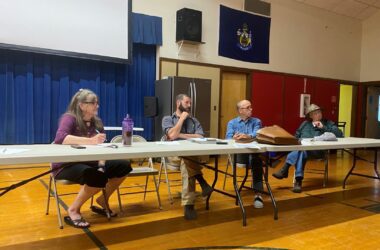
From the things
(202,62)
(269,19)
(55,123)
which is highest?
(269,19)

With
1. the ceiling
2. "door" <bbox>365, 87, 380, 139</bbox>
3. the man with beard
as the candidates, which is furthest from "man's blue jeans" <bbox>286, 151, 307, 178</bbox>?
"door" <bbox>365, 87, 380, 139</bbox>

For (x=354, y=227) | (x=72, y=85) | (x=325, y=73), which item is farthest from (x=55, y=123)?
(x=325, y=73)

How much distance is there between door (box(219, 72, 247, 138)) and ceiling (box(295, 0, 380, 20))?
2.45 metres

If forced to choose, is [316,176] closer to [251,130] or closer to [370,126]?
[251,130]

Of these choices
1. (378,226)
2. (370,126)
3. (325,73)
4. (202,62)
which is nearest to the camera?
(378,226)

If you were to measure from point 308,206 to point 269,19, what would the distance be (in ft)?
16.7

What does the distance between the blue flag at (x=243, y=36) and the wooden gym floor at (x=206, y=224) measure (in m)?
3.83

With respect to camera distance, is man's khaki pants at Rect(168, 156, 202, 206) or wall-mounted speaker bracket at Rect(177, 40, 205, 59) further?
wall-mounted speaker bracket at Rect(177, 40, 205, 59)

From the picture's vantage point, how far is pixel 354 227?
2.74m

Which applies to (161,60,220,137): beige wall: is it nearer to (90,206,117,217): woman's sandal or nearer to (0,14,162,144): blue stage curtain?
(0,14,162,144): blue stage curtain

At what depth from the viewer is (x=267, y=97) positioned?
298 inches

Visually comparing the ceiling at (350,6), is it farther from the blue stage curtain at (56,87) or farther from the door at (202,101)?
the blue stage curtain at (56,87)

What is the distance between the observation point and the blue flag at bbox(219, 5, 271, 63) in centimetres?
680

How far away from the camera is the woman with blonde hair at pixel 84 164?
7.79ft
